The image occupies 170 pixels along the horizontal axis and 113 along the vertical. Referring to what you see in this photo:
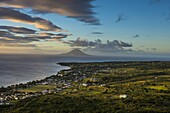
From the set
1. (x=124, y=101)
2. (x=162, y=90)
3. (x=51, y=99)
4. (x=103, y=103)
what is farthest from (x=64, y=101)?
(x=162, y=90)

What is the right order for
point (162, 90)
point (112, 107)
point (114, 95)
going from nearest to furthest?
point (112, 107), point (114, 95), point (162, 90)

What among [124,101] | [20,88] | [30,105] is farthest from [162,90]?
[20,88]

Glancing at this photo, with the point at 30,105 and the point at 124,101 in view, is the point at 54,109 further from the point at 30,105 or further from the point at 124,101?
the point at 124,101

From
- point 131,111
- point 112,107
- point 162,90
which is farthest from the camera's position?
point 162,90

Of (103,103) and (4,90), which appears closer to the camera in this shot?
(103,103)

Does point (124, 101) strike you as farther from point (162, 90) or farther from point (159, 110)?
point (162, 90)

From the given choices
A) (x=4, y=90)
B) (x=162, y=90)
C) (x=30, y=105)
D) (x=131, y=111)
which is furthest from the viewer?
(x=4, y=90)

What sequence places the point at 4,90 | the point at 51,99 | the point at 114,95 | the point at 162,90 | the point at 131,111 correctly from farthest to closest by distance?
the point at 4,90 < the point at 162,90 < the point at 114,95 < the point at 51,99 < the point at 131,111

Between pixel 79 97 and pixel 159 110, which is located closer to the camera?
pixel 159 110
